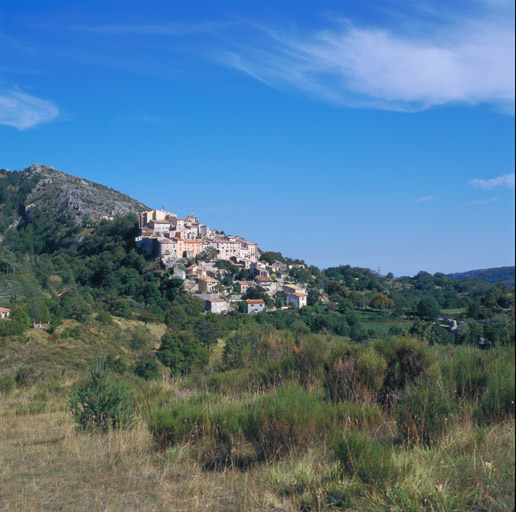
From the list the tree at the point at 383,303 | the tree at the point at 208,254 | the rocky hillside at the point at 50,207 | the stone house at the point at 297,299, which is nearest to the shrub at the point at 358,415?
the tree at the point at 383,303

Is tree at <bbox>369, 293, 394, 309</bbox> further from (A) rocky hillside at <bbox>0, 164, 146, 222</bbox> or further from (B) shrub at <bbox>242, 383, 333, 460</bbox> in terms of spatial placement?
(A) rocky hillside at <bbox>0, 164, 146, 222</bbox>

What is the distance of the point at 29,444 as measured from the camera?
3975 mm

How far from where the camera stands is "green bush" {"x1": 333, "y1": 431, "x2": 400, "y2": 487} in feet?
7.47

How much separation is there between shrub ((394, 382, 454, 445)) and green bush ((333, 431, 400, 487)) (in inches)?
9.8

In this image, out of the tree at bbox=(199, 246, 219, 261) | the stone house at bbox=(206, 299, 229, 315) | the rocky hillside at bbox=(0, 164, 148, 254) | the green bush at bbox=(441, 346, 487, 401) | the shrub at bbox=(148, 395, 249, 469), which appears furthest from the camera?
the rocky hillside at bbox=(0, 164, 148, 254)

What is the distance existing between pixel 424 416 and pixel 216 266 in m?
60.1

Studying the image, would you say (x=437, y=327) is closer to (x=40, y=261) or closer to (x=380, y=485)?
(x=380, y=485)

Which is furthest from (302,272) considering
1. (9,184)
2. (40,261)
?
(9,184)

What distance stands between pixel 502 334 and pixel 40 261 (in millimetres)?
63566

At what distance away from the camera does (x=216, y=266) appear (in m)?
62.5

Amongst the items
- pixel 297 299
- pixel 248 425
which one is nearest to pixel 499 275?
pixel 248 425

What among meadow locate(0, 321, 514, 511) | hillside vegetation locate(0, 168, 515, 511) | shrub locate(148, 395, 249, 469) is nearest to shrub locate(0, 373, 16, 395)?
hillside vegetation locate(0, 168, 515, 511)

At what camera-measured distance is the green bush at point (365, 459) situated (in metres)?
2.28

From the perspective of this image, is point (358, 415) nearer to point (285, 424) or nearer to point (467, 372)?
point (285, 424)
